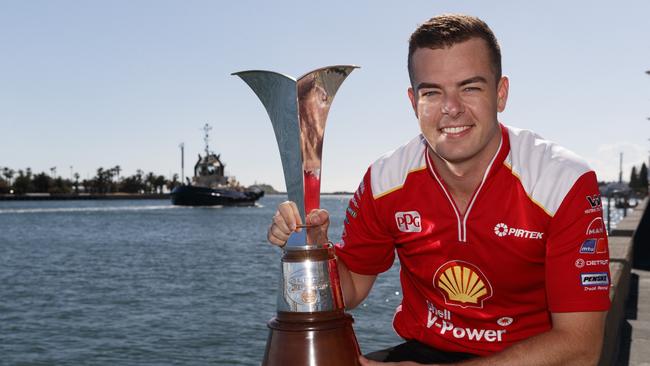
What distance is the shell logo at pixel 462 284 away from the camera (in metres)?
2.50

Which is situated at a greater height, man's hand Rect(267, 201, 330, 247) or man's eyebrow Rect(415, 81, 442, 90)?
man's eyebrow Rect(415, 81, 442, 90)

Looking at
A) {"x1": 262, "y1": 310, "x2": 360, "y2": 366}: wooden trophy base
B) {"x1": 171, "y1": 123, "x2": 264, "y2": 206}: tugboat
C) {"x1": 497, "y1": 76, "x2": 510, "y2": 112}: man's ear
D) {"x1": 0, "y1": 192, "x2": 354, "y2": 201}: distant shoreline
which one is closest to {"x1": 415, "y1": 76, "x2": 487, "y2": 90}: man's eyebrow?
{"x1": 497, "y1": 76, "x2": 510, "y2": 112}: man's ear

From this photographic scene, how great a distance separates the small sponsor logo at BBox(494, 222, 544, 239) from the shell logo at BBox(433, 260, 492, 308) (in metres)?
0.16

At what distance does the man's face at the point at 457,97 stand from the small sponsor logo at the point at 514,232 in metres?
0.25

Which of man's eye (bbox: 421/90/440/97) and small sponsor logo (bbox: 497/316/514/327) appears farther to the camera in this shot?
small sponsor logo (bbox: 497/316/514/327)

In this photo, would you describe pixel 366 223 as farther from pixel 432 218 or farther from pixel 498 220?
pixel 498 220

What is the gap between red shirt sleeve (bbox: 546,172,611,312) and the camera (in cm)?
228

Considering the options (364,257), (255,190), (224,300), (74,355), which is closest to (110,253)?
(224,300)

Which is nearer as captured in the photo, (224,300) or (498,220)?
(498,220)

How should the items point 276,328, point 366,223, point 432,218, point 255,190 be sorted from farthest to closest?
point 255,190 < point 366,223 < point 432,218 < point 276,328

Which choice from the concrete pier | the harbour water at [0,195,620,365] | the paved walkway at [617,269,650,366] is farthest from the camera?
the harbour water at [0,195,620,365]

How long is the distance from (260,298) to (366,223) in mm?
21308

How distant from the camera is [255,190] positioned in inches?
4801

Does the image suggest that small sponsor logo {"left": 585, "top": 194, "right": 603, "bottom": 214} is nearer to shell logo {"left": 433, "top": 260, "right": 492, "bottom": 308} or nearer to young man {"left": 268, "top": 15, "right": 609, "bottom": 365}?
young man {"left": 268, "top": 15, "right": 609, "bottom": 365}
